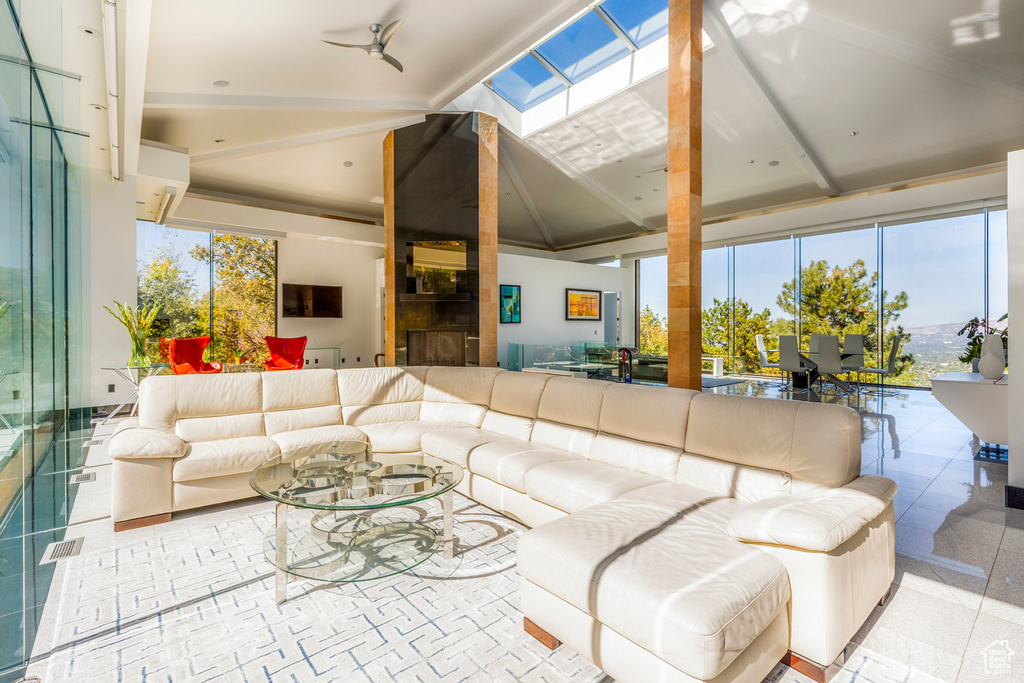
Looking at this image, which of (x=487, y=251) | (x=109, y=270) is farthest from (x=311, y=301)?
(x=487, y=251)

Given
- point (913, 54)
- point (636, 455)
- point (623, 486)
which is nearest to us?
point (623, 486)

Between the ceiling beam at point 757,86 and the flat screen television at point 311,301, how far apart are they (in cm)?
823

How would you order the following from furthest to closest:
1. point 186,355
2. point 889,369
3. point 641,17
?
point 889,369, point 186,355, point 641,17

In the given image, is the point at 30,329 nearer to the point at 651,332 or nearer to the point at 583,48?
the point at 583,48

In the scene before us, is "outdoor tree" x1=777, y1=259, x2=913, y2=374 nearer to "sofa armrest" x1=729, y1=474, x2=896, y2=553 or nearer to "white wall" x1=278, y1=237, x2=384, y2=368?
"sofa armrest" x1=729, y1=474, x2=896, y2=553

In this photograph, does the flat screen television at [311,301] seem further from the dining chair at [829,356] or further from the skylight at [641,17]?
the dining chair at [829,356]

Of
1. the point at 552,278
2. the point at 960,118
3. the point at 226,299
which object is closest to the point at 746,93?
the point at 960,118

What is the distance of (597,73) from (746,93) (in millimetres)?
1884

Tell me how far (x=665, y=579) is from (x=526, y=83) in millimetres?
7179

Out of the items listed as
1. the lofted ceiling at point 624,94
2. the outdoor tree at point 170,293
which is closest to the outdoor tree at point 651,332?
the lofted ceiling at point 624,94

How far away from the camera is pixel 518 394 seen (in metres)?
3.83

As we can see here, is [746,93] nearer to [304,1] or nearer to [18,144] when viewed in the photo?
[304,1]

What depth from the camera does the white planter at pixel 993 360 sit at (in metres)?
3.88

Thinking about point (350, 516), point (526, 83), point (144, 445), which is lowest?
point (350, 516)
